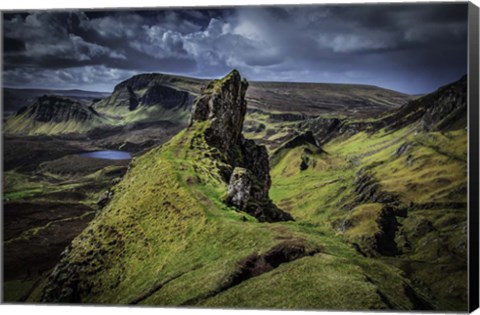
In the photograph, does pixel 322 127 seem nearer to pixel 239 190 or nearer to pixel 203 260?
pixel 239 190

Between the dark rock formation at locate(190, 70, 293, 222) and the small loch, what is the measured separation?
4.18 m

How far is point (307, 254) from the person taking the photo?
2150 cm

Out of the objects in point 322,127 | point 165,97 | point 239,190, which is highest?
point 165,97

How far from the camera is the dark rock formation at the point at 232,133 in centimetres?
2869

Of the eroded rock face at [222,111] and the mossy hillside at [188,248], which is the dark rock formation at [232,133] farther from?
the mossy hillside at [188,248]

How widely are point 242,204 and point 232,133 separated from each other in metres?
10.4

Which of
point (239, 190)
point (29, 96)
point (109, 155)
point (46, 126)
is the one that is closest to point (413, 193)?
point (239, 190)

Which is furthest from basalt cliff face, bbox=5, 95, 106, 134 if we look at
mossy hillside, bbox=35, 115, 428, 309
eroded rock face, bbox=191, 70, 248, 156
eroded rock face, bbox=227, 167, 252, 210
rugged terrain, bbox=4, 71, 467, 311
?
eroded rock face, bbox=227, 167, 252, 210

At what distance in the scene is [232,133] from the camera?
36.1m

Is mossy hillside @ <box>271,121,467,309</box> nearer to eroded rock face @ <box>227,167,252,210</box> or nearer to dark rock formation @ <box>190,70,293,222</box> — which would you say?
dark rock formation @ <box>190,70,293,222</box>

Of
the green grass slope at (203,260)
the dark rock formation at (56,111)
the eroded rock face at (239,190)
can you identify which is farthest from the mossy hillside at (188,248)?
the dark rock formation at (56,111)

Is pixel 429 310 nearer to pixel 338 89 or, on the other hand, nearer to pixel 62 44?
pixel 338 89

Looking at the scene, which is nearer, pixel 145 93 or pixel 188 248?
pixel 188 248

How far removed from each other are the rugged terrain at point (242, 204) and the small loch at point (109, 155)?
1.37 feet
